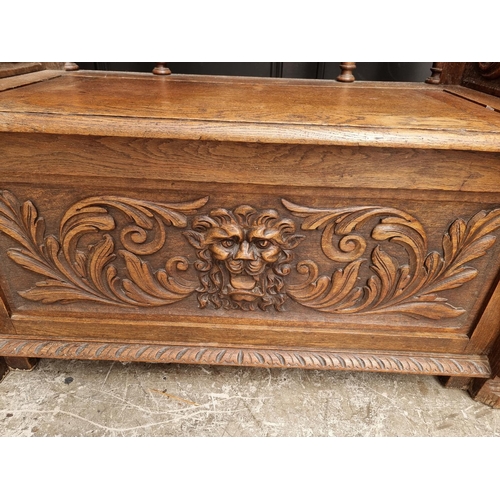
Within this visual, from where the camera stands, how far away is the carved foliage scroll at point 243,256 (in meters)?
0.80

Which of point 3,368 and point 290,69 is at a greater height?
point 290,69

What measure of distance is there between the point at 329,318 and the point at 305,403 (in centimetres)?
25

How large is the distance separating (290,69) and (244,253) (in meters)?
0.87

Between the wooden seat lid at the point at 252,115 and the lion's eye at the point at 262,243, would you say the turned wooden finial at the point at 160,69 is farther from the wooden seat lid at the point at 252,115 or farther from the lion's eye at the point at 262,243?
the lion's eye at the point at 262,243

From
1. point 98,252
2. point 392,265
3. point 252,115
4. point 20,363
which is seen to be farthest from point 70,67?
point 392,265

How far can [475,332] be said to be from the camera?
3.00ft

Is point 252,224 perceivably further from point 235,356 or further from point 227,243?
point 235,356

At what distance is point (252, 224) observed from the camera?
2.66 ft

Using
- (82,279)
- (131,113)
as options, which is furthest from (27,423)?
(131,113)

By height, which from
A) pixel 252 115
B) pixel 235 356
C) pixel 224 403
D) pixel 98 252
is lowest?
pixel 224 403

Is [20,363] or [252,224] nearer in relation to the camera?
[252,224]

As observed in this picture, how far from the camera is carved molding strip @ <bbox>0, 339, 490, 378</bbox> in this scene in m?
0.95

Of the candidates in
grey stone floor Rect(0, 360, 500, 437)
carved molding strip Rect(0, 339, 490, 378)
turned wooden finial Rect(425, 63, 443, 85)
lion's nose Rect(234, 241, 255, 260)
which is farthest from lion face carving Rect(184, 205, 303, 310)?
turned wooden finial Rect(425, 63, 443, 85)

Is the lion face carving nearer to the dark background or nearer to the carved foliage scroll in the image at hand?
the carved foliage scroll
